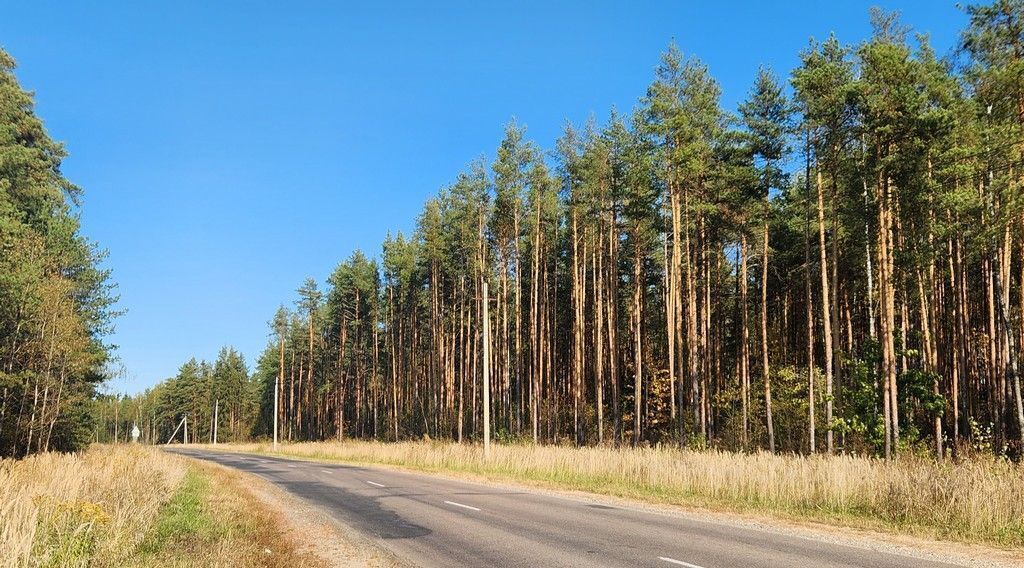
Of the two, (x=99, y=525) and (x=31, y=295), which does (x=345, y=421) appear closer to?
(x=31, y=295)

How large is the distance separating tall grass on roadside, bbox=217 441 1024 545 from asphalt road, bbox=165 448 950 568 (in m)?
2.68

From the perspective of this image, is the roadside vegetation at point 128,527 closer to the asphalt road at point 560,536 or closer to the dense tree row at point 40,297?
the asphalt road at point 560,536

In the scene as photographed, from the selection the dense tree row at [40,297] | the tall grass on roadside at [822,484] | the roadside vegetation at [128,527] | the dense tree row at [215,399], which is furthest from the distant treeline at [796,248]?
the dense tree row at [215,399]

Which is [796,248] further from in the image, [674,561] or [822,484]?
[674,561]

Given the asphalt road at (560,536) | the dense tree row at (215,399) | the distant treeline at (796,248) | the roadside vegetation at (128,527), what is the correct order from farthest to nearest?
the dense tree row at (215,399) → the distant treeline at (796,248) → the asphalt road at (560,536) → the roadside vegetation at (128,527)

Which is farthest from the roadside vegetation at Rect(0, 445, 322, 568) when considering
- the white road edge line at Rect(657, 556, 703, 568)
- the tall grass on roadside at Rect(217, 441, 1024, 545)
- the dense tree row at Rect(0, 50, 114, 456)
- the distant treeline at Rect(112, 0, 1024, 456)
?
the distant treeline at Rect(112, 0, 1024, 456)

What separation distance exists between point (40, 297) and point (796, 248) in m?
37.6

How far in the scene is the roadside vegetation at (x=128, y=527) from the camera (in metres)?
6.82

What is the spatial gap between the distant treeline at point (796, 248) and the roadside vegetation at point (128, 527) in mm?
18536

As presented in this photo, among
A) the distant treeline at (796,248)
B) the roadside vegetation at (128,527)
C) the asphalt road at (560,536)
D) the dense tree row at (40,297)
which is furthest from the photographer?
the dense tree row at (40,297)

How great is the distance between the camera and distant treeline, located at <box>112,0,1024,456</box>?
21.1 m

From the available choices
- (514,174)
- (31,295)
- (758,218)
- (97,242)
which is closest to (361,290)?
(97,242)

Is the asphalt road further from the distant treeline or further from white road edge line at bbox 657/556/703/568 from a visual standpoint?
the distant treeline

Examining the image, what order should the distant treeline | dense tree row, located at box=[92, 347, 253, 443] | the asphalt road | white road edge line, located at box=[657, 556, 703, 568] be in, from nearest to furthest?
white road edge line, located at box=[657, 556, 703, 568] → the asphalt road → the distant treeline → dense tree row, located at box=[92, 347, 253, 443]
